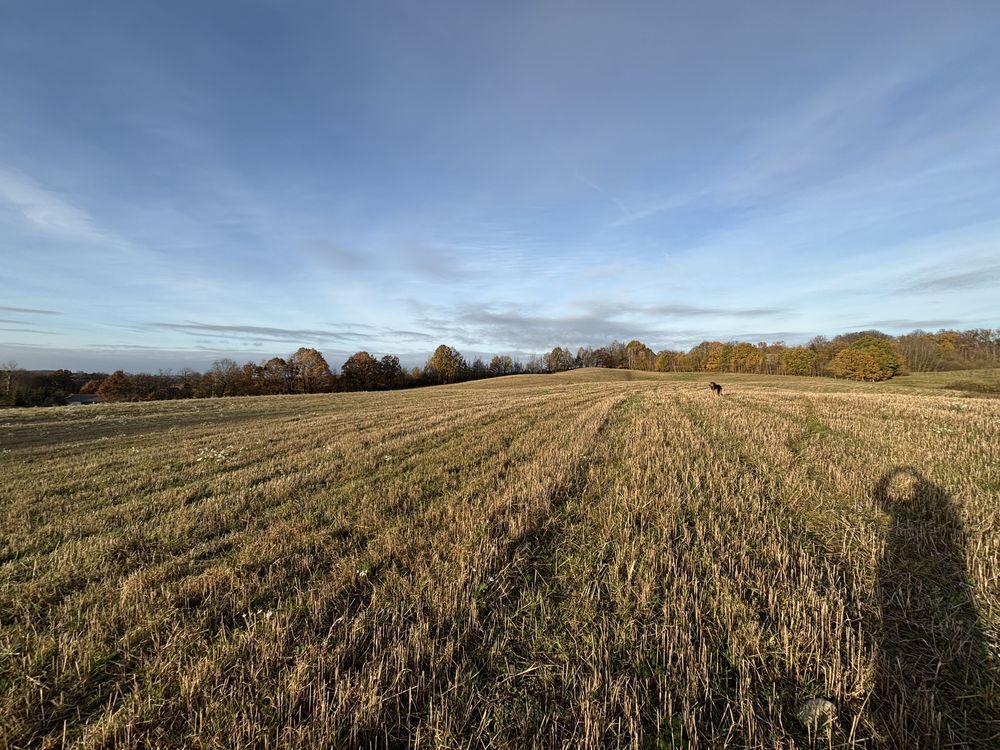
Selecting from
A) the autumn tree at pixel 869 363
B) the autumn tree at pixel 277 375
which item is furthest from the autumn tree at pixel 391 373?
the autumn tree at pixel 869 363

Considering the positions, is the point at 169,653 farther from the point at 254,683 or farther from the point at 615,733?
the point at 615,733

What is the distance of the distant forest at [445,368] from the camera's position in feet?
230

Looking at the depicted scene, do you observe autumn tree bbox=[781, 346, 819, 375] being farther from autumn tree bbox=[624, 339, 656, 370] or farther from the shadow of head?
the shadow of head

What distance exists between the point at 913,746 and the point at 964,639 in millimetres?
1583

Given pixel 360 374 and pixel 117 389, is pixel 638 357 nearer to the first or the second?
pixel 360 374

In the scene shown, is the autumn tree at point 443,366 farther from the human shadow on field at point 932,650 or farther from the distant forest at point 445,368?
the human shadow on field at point 932,650

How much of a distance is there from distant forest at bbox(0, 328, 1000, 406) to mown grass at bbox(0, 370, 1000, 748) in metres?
78.5

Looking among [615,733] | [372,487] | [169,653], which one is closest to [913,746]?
[615,733]

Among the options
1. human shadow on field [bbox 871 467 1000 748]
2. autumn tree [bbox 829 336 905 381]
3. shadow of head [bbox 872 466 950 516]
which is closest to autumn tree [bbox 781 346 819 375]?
autumn tree [bbox 829 336 905 381]

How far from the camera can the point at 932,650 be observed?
3.25 m

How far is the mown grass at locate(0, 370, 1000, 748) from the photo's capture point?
2.71 metres

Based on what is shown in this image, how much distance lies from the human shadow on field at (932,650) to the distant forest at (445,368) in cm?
8608

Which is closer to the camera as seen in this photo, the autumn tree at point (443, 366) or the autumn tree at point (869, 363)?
the autumn tree at point (869, 363)

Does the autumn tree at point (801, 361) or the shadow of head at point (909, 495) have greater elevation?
the autumn tree at point (801, 361)
